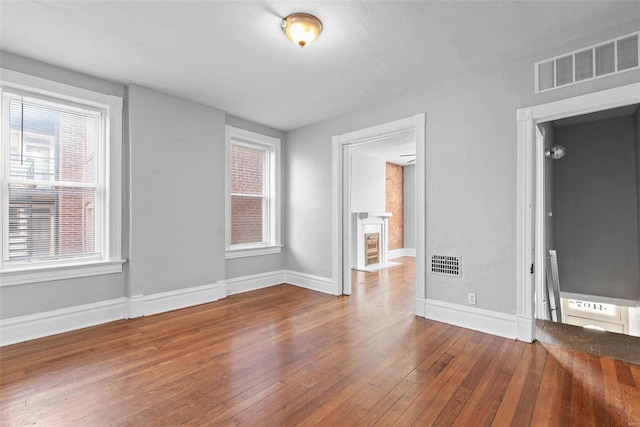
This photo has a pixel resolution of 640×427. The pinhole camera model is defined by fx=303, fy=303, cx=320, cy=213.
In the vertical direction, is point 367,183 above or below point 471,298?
above

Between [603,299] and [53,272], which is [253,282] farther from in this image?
[603,299]

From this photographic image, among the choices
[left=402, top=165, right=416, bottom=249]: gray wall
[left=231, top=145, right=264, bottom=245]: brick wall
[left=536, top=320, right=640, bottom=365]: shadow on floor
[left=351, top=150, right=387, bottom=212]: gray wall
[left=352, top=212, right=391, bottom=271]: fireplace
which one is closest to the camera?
[left=536, top=320, right=640, bottom=365]: shadow on floor

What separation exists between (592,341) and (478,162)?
1.98 meters

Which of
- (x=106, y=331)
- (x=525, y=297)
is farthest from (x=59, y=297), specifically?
(x=525, y=297)

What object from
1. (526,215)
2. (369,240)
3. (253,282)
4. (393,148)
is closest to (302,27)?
(526,215)

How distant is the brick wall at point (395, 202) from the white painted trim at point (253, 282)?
4.22 metres

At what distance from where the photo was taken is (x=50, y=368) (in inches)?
94.7

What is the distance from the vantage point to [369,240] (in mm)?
7156

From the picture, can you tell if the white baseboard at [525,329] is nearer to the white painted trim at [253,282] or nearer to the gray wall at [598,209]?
the gray wall at [598,209]

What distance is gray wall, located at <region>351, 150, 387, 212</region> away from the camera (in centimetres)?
700

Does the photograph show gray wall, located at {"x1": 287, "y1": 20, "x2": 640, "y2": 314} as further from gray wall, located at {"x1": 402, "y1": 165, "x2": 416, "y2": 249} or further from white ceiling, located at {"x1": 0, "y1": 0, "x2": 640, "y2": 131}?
gray wall, located at {"x1": 402, "y1": 165, "x2": 416, "y2": 249}

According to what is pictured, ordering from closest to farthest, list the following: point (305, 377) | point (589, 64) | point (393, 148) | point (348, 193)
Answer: point (305, 377), point (589, 64), point (348, 193), point (393, 148)

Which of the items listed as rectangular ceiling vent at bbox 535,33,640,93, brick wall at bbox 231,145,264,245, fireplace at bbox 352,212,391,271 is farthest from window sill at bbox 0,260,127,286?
rectangular ceiling vent at bbox 535,33,640,93

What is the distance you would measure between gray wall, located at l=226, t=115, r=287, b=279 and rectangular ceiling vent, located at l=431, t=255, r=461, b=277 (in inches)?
109
